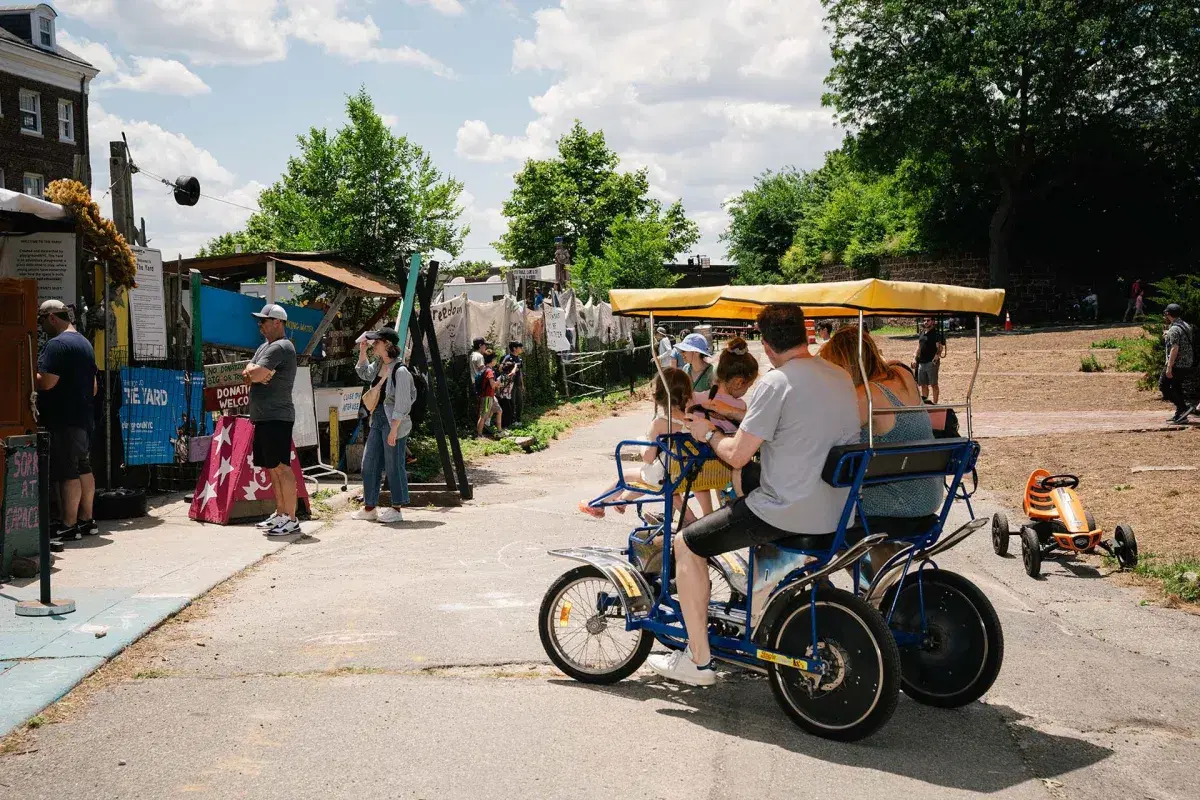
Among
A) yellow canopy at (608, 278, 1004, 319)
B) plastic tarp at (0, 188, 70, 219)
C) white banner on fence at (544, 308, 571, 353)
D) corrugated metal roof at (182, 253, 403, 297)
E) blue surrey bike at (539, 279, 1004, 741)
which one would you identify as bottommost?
blue surrey bike at (539, 279, 1004, 741)

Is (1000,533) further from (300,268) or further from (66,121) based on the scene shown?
(66,121)

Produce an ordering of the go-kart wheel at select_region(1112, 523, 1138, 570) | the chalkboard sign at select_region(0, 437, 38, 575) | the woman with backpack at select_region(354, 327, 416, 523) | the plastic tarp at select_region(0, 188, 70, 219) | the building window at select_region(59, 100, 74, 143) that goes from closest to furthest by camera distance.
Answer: the chalkboard sign at select_region(0, 437, 38, 575) < the go-kart wheel at select_region(1112, 523, 1138, 570) < the plastic tarp at select_region(0, 188, 70, 219) < the woman with backpack at select_region(354, 327, 416, 523) < the building window at select_region(59, 100, 74, 143)

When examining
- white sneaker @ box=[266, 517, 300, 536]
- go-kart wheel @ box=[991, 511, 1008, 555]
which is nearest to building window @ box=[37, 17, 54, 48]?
white sneaker @ box=[266, 517, 300, 536]

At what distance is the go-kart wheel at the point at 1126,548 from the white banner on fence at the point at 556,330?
18.0 m

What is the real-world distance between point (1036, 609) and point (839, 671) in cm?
314

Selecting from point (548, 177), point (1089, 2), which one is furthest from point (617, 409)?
point (548, 177)

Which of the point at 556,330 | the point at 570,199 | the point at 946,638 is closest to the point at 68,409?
the point at 946,638

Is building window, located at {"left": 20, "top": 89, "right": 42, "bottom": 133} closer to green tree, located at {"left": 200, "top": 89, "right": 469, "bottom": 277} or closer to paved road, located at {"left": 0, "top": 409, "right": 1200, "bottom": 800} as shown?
green tree, located at {"left": 200, "top": 89, "right": 469, "bottom": 277}

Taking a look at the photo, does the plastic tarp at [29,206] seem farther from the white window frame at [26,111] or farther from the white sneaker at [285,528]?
the white window frame at [26,111]

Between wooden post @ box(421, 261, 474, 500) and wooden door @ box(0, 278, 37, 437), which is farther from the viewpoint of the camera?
wooden post @ box(421, 261, 474, 500)

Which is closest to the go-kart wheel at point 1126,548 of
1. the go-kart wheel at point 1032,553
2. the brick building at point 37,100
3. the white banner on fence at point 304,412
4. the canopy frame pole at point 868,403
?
the go-kart wheel at point 1032,553

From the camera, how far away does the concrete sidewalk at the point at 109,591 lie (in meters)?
5.50

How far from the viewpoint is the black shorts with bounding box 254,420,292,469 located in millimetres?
9492

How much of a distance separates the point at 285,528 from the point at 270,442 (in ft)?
2.50
